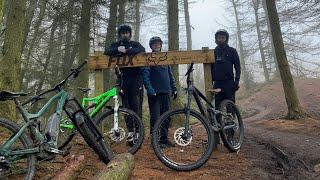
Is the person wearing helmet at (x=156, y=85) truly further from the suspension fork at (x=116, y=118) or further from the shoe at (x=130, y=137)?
the suspension fork at (x=116, y=118)

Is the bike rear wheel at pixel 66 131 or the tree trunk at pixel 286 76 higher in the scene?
the tree trunk at pixel 286 76

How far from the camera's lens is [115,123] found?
5.56 meters

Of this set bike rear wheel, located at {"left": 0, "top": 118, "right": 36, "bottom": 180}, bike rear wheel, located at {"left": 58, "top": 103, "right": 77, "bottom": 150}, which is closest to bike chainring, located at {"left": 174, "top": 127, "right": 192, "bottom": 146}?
bike rear wheel, located at {"left": 58, "top": 103, "right": 77, "bottom": 150}

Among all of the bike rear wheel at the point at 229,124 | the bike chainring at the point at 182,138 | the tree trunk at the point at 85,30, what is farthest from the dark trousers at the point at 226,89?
the tree trunk at the point at 85,30

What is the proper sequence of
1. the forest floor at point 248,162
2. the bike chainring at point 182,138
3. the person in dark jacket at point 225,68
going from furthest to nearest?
the person in dark jacket at point 225,68, the bike chainring at point 182,138, the forest floor at point 248,162

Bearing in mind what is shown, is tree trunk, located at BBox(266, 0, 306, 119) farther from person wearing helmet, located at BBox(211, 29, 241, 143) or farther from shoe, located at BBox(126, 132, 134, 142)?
shoe, located at BBox(126, 132, 134, 142)

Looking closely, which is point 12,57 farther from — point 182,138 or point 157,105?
point 182,138

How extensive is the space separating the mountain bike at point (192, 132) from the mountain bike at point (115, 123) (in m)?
0.46

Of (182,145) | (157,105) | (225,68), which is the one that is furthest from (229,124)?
(182,145)

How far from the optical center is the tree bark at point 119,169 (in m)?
3.92

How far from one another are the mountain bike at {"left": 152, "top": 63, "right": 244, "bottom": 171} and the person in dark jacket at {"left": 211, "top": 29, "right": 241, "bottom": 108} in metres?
0.39

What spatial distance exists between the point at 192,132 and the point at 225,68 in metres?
1.81

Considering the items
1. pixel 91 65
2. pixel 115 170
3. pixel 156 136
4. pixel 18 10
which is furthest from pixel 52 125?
pixel 18 10

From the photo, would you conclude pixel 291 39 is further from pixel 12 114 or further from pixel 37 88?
pixel 12 114
